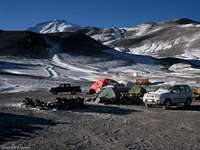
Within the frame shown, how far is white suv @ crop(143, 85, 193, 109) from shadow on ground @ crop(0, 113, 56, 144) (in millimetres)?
11250

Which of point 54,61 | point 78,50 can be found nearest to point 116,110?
point 54,61

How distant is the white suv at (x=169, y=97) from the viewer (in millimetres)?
34594

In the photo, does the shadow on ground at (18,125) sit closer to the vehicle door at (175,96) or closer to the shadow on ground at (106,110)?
the shadow on ground at (106,110)

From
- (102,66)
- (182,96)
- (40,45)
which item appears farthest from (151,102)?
(40,45)

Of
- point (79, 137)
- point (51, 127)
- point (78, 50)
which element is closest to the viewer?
point (79, 137)

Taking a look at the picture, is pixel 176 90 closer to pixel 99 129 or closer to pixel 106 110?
pixel 106 110

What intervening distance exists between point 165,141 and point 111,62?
117 meters

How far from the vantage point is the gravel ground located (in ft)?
61.7

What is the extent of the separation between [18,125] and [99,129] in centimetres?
400

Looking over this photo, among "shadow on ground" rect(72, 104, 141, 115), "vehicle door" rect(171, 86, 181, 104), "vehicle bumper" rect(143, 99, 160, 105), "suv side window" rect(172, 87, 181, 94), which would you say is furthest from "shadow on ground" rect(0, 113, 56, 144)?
"suv side window" rect(172, 87, 181, 94)

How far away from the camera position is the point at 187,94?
118ft

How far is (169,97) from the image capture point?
34781mm

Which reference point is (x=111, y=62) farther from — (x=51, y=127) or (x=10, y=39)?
(x=51, y=127)

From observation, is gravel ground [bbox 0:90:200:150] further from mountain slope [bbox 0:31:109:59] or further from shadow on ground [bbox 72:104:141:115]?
mountain slope [bbox 0:31:109:59]
